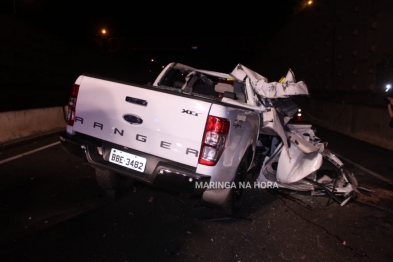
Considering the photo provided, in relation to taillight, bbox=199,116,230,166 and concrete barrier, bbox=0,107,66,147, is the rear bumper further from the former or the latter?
concrete barrier, bbox=0,107,66,147

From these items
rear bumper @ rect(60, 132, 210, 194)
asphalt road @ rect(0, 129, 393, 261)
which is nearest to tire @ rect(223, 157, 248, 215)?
asphalt road @ rect(0, 129, 393, 261)

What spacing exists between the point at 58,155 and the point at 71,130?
3052 mm

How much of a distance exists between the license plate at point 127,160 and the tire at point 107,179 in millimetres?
679

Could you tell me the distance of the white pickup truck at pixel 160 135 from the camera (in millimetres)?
3463

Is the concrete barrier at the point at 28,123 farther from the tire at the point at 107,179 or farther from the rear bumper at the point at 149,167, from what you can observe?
the rear bumper at the point at 149,167

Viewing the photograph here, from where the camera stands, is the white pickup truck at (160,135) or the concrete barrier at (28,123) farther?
the concrete barrier at (28,123)

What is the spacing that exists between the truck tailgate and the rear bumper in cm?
6

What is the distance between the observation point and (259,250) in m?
3.54

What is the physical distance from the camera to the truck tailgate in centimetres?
348

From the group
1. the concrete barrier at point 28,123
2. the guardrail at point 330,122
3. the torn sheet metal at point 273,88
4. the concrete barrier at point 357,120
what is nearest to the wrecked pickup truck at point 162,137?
the torn sheet metal at point 273,88

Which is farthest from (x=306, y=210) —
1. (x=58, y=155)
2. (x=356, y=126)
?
(x=356, y=126)

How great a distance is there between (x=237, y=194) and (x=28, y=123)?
21.4ft

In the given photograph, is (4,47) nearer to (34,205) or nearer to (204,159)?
(34,205)

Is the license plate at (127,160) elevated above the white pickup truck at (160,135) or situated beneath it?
situated beneath
